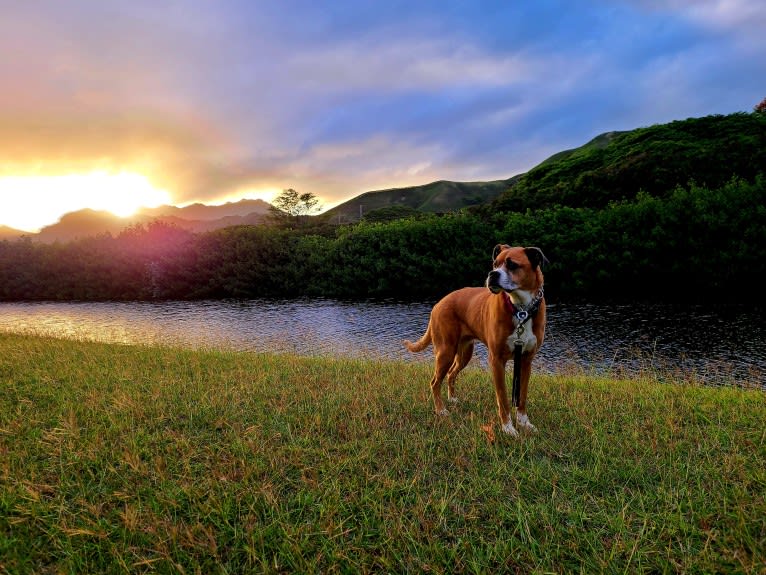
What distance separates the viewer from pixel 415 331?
780 inches

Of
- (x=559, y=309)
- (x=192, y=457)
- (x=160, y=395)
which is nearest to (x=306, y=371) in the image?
(x=160, y=395)

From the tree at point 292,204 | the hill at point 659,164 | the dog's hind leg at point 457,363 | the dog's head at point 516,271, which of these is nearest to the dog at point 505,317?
the dog's head at point 516,271

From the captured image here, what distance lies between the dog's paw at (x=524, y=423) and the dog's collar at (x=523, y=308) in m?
1.30

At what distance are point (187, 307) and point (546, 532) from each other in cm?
3410

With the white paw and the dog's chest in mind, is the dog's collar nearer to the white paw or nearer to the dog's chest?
the dog's chest

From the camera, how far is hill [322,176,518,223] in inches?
4983

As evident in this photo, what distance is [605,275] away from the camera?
83.6 feet

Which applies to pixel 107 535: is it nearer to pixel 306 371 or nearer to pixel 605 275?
pixel 306 371

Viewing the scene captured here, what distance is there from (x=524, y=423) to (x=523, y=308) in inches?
60.1

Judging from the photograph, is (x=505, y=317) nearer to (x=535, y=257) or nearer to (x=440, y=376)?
(x=535, y=257)

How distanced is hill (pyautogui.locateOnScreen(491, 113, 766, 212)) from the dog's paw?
35581 millimetres

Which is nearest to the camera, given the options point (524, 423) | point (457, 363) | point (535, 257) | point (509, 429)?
point (535, 257)

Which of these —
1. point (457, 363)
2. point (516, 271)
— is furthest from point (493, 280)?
point (457, 363)

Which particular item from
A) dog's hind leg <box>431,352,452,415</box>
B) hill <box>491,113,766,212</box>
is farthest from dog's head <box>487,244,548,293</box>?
hill <box>491,113,766,212</box>
